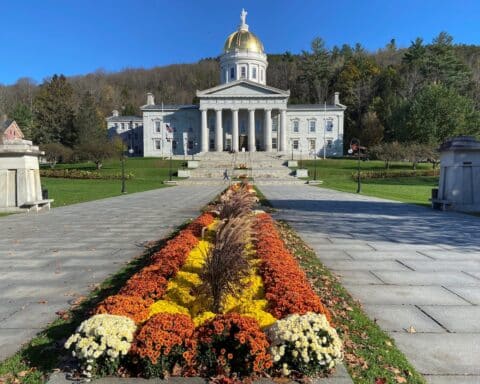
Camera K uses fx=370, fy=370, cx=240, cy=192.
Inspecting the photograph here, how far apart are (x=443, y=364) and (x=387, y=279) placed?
2848 millimetres

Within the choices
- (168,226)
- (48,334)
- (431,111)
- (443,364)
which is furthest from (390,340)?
(431,111)

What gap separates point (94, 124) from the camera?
219 feet

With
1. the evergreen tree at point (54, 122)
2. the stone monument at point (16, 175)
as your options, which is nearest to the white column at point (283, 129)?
the evergreen tree at point (54, 122)

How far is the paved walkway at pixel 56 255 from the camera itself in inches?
193

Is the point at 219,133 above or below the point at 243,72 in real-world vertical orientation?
below

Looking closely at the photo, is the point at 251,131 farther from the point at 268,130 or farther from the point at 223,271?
the point at 223,271

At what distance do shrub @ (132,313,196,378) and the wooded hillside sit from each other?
58.7 m

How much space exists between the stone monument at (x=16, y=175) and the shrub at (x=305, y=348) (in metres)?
15.1

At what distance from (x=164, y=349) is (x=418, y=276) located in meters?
5.03

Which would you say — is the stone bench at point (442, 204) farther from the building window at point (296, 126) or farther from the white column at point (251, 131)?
the building window at point (296, 126)

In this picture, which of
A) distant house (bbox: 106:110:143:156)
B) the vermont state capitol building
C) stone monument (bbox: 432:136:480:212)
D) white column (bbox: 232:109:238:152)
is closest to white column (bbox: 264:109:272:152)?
the vermont state capitol building

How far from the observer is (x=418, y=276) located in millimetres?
6613

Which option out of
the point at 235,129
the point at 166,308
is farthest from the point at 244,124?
the point at 166,308

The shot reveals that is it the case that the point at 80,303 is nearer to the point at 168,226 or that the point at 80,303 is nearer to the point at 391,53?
the point at 168,226
